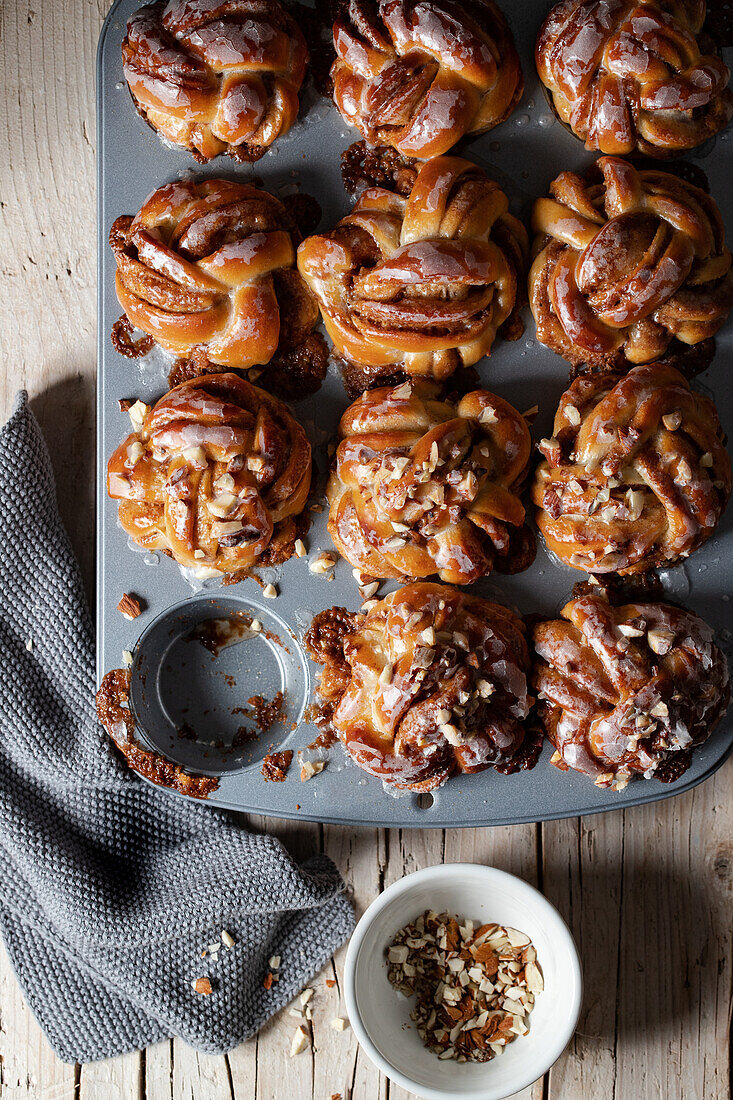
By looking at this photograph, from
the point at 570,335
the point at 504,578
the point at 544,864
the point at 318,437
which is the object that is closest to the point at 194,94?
the point at 318,437

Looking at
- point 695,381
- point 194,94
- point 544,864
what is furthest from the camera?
point 544,864

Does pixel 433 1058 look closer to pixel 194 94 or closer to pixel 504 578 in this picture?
pixel 504 578

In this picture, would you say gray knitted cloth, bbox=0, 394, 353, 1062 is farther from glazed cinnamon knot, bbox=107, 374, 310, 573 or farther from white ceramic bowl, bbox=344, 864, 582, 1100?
glazed cinnamon knot, bbox=107, 374, 310, 573

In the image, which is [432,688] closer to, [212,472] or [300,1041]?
[212,472]

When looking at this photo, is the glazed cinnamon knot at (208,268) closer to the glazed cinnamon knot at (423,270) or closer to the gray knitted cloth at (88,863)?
the glazed cinnamon knot at (423,270)

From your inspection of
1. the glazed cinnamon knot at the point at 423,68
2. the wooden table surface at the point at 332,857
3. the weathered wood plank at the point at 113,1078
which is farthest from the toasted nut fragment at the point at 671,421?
the weathered wood plank at the point at 113,1078

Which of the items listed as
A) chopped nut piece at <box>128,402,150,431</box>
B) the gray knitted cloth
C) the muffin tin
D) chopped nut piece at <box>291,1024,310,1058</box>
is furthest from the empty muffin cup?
chopped nut piece at <box>291,1024,310,1058</box>
